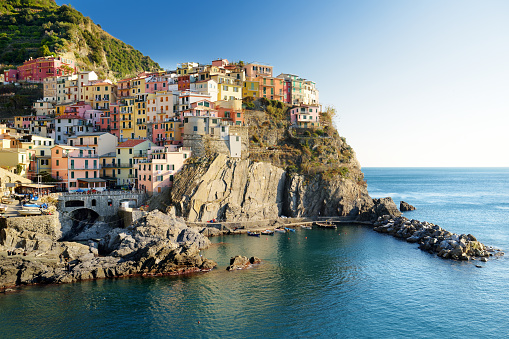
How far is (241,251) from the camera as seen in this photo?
4941 cm

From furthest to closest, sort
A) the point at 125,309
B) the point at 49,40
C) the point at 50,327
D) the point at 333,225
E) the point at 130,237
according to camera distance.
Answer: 1. the point at 49,40
2. the point at 333,225
3. the point at 130,237
4. the point at 125,309
5. the point at 50,327

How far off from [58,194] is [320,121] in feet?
177

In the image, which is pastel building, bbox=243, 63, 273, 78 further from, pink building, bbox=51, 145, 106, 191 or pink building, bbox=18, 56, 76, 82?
pink building, bbox=18, 56, 76, 82

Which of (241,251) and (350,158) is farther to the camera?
(350,158)

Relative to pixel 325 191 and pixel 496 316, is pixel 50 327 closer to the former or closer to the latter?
pixel 496 316

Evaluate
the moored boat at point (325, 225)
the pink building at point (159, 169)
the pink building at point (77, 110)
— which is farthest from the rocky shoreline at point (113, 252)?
the pink building at point (77, 110)

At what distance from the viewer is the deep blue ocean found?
1157 inches

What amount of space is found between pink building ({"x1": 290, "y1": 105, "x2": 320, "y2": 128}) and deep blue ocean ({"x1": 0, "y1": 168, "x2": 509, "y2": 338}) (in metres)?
36.8

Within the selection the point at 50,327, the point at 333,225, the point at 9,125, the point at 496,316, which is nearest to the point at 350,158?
the point at 333,225

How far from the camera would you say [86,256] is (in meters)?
41.2

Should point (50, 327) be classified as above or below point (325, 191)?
below

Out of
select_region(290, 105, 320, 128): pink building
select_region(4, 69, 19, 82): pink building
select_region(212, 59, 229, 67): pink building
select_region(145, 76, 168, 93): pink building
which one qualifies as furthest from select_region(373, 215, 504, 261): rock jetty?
select_region(4, 69, 19, 82): pink building

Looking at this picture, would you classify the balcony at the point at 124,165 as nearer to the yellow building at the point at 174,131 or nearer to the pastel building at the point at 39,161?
the yellow building at the point at 174,131

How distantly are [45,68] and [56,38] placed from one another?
52.8ft
